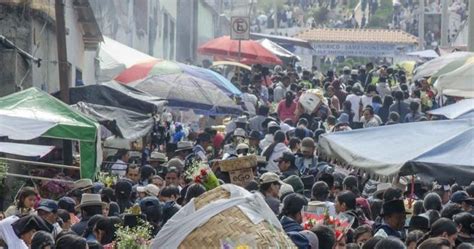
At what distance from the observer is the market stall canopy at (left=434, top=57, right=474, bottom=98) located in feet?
64.3

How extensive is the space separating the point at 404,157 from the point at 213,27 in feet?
161

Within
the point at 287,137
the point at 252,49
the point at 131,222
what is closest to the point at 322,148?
the point at 131,222

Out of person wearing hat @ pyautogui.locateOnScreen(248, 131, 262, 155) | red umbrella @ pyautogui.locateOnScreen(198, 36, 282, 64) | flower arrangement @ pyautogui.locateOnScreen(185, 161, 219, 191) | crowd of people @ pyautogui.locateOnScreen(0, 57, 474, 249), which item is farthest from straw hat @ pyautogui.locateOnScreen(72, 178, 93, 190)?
red umbrella @ pyautogui.locateOnScreen(198, 36, 282, 64)

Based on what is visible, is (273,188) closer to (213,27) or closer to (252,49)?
(252,49)

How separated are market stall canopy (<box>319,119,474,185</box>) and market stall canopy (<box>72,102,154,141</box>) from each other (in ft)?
15.0

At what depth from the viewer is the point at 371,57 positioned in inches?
2210

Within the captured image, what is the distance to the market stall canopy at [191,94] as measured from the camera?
2277 centimetres

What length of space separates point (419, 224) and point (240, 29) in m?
19.4

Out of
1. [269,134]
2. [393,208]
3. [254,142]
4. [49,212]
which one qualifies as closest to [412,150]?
[393,208]

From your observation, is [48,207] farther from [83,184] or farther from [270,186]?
[83,184]

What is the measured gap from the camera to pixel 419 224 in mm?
11750

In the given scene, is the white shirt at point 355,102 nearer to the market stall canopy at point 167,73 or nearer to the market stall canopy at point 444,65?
the market stall canopy at point 444,65

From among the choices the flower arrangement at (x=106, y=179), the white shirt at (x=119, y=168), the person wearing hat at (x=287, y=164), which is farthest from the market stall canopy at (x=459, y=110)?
the white shirt at (x=119, y=168)

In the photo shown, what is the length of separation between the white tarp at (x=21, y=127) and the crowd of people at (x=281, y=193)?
0.69m
